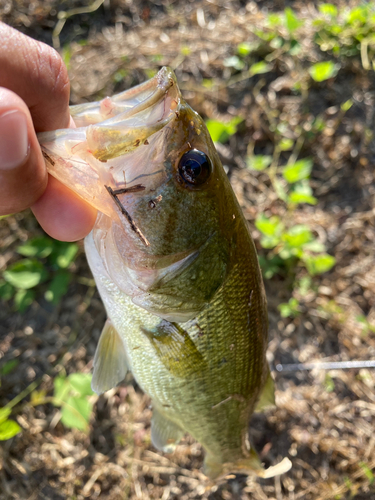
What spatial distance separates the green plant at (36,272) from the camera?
2369mm

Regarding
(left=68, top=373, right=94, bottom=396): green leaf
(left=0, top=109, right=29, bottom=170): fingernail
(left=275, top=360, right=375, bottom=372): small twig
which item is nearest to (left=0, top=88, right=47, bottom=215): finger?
(left=0, top=109, right=29, bottom=170): fingernail

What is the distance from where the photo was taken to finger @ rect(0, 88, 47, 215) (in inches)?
32.6

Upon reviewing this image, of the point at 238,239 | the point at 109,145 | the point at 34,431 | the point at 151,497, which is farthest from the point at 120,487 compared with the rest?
the point at 109,145

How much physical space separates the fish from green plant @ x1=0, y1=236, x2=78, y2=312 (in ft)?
3.74

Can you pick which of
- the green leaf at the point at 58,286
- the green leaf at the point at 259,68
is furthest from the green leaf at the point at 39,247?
the green leaf at the point at 259,68

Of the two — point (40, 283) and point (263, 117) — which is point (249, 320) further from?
point (263, 117)

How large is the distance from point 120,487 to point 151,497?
213mm

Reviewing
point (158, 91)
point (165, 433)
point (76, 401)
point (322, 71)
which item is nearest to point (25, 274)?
point (76, 401)

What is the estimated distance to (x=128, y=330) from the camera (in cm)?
129

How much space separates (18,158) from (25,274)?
173 centimetres

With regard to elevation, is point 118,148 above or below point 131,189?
above

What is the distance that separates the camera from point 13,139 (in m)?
0.85

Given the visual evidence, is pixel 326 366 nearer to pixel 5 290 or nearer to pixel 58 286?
pixel 58 286

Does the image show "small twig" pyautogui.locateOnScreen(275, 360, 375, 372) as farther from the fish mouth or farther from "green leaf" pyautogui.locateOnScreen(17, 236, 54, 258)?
the fish mouth
